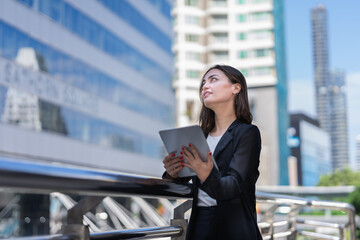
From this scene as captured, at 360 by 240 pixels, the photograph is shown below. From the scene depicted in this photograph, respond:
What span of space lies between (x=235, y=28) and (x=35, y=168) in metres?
76.9

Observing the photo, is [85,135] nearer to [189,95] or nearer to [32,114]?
[32,114]

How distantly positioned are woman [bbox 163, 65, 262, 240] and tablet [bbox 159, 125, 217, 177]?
2 centimetres

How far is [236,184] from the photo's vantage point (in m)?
2.24

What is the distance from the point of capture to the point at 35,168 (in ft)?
4.36

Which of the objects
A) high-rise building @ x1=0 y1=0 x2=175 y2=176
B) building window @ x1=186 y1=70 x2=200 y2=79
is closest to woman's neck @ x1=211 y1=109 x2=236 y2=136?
high-rise building @ x1=0 y1=0 x2=175 y2=176

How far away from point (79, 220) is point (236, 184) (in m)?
0.80

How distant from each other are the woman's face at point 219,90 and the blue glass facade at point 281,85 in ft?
246

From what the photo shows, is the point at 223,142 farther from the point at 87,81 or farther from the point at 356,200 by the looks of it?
the point at 87,81

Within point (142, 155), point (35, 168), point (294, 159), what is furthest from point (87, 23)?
point (294, 159)

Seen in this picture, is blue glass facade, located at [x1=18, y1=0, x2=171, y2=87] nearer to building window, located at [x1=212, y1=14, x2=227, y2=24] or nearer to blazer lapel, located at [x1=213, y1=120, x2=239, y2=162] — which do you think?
blazer lapel, located at [x1=213, y1=120, x2=239, y2=162]

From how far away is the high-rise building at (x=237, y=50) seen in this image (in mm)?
75125

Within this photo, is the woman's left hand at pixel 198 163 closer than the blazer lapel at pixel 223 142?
Yes

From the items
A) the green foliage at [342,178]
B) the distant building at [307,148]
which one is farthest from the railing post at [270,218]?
the distant building at [307,148]

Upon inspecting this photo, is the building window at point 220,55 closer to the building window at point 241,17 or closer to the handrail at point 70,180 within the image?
the building window at point 241,17
